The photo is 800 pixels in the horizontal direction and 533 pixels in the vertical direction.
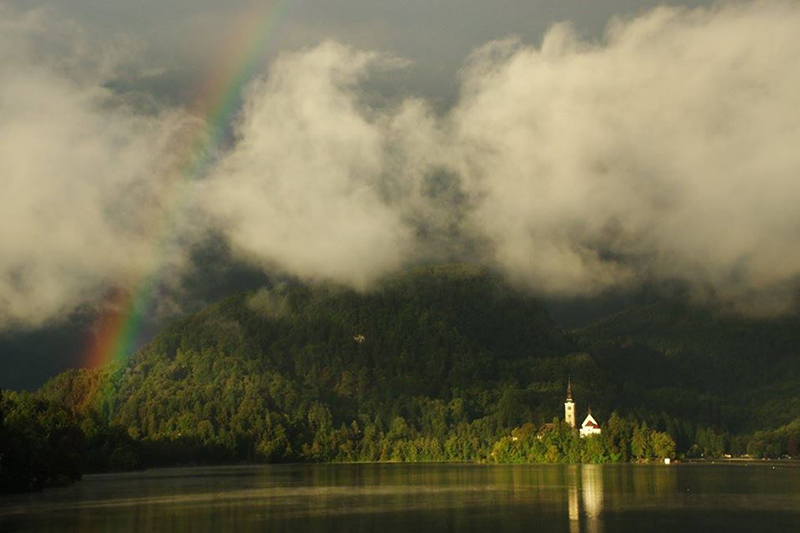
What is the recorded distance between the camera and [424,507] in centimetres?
12781

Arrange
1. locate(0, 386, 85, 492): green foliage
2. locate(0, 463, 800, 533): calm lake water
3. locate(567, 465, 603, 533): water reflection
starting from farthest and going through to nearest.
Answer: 1. locate(0, 386, 85, 492): green foliage
2. locate(0, 463, 800, 533): calm lake water
3. locate(567, 465, 603, 533): water reflection

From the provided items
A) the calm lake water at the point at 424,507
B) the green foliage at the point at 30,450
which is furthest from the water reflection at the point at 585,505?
the green foliage at the point at 30,450

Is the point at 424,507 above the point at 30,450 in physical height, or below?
below

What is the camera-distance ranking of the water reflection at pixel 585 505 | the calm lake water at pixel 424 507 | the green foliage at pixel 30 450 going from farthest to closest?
1. the green foliage at pixel 30 450
2. the calm lake water at pixel 424 507
3. the water reflection at pixel 585 505

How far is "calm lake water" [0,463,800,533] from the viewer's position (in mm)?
103688

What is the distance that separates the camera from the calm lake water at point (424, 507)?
10369cm

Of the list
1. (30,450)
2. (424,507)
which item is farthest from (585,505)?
(30,450)

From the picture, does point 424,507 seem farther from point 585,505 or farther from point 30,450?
point 30,450

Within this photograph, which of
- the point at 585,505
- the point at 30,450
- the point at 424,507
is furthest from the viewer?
the point at 30,450

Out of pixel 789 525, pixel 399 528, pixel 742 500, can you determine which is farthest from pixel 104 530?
pixel 742 500

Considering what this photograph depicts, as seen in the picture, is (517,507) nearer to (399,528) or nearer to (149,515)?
(399,528)

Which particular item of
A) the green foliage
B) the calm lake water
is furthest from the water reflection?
the green foliage

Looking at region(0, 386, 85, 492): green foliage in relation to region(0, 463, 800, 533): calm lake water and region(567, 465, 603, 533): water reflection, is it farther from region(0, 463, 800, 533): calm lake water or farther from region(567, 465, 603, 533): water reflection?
region(567, 465, 603, 533): water reflection

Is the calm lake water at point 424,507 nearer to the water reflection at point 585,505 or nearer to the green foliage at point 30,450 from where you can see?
the water reflection at point 585,505
